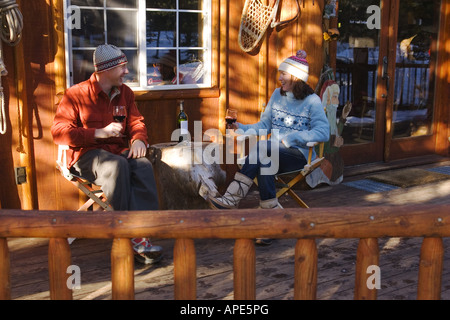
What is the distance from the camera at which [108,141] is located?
12.0 ft

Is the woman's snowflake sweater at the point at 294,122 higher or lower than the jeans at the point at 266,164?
higher

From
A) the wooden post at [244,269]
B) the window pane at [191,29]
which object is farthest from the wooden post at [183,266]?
the window pane at [191,29]

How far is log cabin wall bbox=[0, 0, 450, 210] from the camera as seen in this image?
154 inches

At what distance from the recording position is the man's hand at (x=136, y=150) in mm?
3553

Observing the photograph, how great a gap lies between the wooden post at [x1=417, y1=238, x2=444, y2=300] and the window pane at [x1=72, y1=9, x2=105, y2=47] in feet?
10.5

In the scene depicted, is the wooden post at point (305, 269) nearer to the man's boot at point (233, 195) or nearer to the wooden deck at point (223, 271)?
the wooden deck at point (223, 271)

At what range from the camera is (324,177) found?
5.40 metres

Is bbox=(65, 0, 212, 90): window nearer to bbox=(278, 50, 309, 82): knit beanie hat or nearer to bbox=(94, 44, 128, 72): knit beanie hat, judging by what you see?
bbox=(94, 44, 128, 72): knit beanie hat

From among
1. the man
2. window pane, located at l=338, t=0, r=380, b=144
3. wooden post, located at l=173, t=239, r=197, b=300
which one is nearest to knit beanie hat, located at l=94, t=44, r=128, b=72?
the man

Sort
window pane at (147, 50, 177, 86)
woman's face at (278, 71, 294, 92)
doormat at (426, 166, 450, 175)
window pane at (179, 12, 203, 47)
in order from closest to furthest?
woman's face at (278, 71, 294, 92) < window pane at (147, 50, 177, 86) < window pane at (179, 12, 203, 47) < doormat at (426, 166, 450, 175)

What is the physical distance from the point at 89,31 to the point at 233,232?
2981mm

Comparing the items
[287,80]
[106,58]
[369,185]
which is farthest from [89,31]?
[369,185]

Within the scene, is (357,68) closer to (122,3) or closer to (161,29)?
(161,29)
